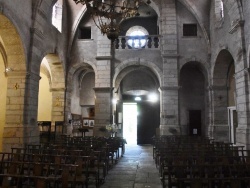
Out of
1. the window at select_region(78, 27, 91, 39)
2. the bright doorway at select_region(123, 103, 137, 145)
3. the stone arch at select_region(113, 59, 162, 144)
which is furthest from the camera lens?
the bright doorway at select_region(123, 103, 137, 145)

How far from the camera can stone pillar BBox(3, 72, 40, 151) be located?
30.6ft

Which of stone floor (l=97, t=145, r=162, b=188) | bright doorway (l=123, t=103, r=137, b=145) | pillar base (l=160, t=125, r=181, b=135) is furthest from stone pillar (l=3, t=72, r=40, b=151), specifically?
bright doorway (l=123, t=103, r=137, b=145)

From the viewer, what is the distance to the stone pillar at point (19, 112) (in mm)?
9328

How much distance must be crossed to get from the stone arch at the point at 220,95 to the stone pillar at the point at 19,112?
8861 mm

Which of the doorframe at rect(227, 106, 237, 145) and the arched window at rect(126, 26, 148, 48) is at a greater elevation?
the arched window at rect(126, 26, 148, 48)

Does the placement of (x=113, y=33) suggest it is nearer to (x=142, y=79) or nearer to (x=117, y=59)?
(x=117, y=59)

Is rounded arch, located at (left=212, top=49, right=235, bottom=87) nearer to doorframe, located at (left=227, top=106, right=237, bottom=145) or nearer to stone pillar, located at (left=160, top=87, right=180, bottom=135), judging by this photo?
doorframe, located at (left=227, top=106, right=237, bottom=145)

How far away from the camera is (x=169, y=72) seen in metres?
14.2

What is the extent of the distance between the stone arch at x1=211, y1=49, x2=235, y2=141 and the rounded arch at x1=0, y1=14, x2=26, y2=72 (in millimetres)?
9172

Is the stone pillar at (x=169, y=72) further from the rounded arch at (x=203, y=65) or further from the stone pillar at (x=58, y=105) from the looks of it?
the stone pillar at (x=58, y=105)

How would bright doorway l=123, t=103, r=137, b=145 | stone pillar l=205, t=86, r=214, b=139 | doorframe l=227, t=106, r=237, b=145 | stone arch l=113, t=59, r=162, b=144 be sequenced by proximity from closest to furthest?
doorframe l=227, t=106, r=237, b=145
stone pillar l=205, t=86, r=214, b=139
stone arch l=113, t=59, r=162, b=144
bright doorway l=123, t=103, r=137, b=145

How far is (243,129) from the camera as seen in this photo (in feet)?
29.5

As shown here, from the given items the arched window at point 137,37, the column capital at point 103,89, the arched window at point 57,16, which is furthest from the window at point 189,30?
the arched window at point 57,16

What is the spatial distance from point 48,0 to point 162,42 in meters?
6.52
